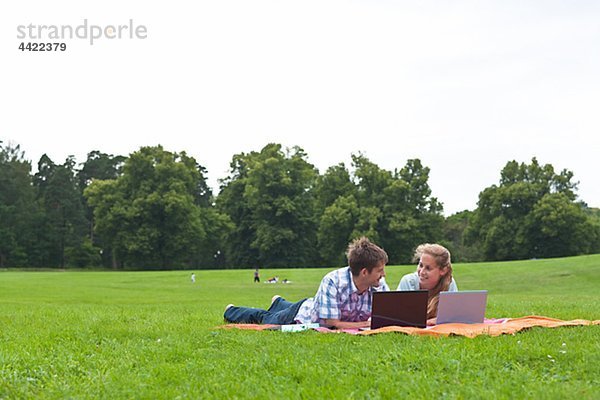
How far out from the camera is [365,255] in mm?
7395

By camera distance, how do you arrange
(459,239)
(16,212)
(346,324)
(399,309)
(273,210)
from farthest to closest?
1. (459,239)
2. (16,212)
3. (273,210)
4. (346,324)
5. (399,309)

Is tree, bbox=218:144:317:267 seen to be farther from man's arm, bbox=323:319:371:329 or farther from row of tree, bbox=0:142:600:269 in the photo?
man's arm, bbox=323:319:371:329

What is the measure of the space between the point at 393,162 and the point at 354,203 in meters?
7.81

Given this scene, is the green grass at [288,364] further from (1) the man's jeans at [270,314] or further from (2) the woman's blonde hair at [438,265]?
(2) the woman's blonde hair at [438,265]

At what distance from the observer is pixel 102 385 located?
4609 millimetres

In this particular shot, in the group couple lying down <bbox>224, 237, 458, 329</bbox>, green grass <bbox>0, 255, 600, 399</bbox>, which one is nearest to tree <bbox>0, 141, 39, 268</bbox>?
green grass <bbox>0, 255, 600, 399</bbox>

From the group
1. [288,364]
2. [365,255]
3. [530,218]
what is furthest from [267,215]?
[288,364]

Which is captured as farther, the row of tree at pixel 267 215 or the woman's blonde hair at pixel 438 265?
the row of tree at pixel 267 215

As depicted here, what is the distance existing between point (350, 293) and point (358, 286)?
0.57 feet

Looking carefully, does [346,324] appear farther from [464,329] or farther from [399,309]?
[464,329]

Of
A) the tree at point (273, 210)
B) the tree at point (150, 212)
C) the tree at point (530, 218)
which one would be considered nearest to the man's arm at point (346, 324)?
the tree at point (530, 218)

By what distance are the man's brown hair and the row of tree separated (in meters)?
50.6

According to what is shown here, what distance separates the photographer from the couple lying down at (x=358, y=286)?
7453 millimetres

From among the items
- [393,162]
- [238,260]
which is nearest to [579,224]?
[393,162]
